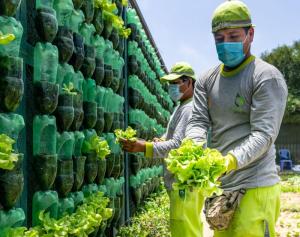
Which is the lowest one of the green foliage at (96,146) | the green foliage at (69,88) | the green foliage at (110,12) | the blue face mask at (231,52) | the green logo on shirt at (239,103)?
the green foliage at (96,146)

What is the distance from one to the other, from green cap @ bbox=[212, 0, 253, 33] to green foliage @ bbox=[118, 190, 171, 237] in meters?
3.03

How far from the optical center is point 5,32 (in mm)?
2719

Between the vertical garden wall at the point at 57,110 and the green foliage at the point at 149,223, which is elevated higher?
the vertical garden wall at the point at 57,110

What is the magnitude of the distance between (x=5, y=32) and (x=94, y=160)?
6.09ft

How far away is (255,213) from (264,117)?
0.56 meters

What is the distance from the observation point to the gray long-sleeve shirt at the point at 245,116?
119 inches

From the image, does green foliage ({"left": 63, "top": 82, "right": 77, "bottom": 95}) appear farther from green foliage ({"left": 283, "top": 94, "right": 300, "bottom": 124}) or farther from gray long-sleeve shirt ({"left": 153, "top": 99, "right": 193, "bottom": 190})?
green foliage ({"left": 283, "top": 94, "right": 300, "bottom": 124})

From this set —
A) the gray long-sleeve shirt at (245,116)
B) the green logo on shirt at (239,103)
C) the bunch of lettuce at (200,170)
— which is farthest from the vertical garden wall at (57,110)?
the green logo on shirt at (239,103)

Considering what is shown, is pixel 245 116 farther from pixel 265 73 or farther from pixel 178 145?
pixel 178 145

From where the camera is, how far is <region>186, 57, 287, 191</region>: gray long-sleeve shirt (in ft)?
9.88

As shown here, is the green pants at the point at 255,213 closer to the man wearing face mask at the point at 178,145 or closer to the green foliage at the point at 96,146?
the man wearing face mask at the point at 178,145

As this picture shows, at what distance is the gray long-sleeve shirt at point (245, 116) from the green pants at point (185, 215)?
120 centimetres

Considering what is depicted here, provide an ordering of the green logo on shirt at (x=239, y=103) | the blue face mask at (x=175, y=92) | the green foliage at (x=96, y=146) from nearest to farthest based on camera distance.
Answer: the green logo on shirt at (x=239, y=103) < the green foliage at (x=96, y=146) < the blue face mask at (x=175, y=92)

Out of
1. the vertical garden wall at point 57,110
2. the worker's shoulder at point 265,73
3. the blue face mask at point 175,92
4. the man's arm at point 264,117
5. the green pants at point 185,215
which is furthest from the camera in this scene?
the blue face mask at point 175,92
